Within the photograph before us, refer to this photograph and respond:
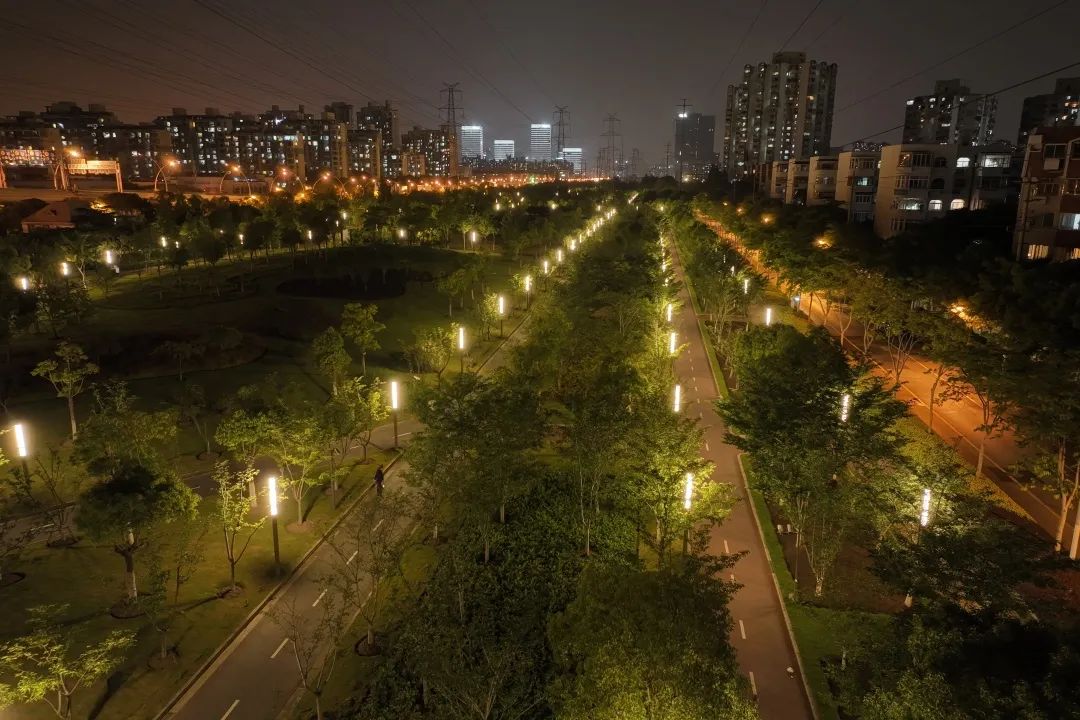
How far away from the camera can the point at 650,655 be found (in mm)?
12695

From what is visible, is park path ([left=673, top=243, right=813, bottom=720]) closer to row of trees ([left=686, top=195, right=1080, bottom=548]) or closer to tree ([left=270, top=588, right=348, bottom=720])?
row of trees ([left=686, top=195, right=1080, bottom=548])

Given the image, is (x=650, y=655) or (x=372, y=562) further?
(x=372, y=562)

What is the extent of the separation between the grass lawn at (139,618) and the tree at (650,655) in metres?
10.9

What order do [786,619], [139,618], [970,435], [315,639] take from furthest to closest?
[970,435] < [786,619] < [139,618] < [315,639]

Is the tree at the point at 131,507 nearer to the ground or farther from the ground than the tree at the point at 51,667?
farther from the ground

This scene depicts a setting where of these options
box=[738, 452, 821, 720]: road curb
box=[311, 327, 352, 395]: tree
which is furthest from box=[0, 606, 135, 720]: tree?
box=[311, 327, 352, 395]: tree

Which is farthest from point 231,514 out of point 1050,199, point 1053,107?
point 1053,107

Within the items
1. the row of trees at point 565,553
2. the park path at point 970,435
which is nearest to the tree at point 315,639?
the row of trees at point 565,553

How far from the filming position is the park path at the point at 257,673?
55.3 ft

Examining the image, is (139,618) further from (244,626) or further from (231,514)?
(231,514)

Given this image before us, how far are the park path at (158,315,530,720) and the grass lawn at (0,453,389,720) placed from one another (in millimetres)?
473

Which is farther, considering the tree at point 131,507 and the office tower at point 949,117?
the office tower at point 949,117

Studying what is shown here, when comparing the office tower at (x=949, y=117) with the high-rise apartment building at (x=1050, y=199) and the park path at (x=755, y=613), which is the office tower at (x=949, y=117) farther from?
the park path at (x=755, y=613)

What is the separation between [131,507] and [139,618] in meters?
3.77
